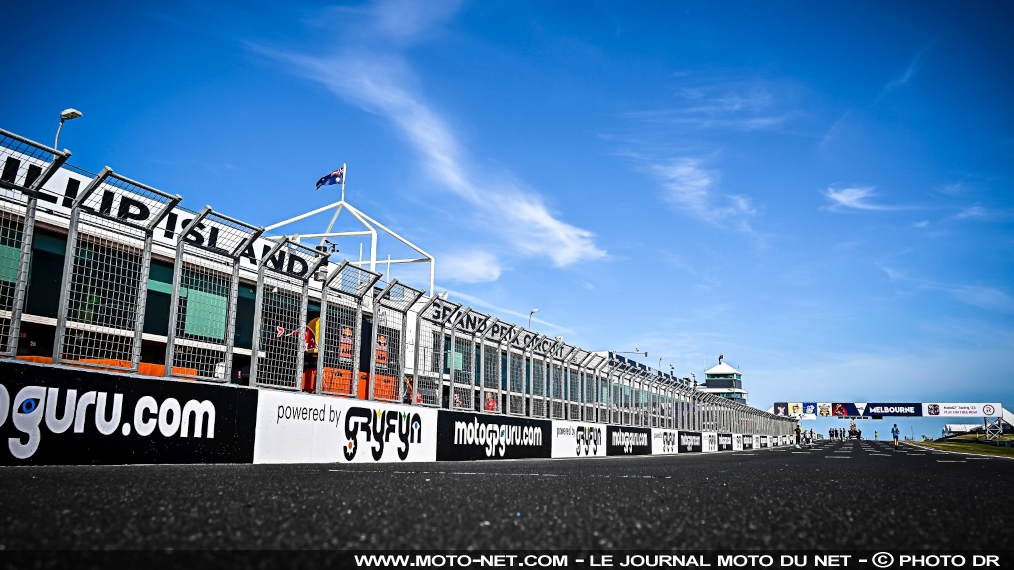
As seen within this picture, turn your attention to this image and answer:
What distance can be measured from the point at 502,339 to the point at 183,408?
894 centimetres

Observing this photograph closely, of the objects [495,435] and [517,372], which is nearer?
[495,435]

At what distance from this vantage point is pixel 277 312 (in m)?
10.0

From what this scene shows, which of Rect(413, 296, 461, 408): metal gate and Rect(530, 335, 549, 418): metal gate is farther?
Rect(530, 335, 549, 418): metal gate

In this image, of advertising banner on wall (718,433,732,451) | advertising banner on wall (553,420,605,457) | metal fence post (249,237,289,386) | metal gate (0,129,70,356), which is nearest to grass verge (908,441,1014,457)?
advertising banner on wall (718,433,732,451)

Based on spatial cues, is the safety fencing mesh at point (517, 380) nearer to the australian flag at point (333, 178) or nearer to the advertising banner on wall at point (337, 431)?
the advertising banner on wall at point (337, 431)

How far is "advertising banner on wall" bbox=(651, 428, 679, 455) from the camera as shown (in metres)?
26.5

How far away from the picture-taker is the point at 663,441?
2780 centimetres

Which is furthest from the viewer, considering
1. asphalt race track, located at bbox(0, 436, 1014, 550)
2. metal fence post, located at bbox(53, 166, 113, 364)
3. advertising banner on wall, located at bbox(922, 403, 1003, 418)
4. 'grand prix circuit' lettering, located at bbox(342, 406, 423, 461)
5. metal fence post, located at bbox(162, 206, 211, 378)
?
advertising banner on wall, located at bbox(922, 403, 1003, 418)

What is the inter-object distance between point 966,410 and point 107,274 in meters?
133

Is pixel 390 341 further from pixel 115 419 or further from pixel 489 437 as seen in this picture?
pixel 115 419

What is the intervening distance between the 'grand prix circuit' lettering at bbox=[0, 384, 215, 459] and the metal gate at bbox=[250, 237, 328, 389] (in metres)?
1.27

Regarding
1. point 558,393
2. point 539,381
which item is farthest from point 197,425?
point 558,393

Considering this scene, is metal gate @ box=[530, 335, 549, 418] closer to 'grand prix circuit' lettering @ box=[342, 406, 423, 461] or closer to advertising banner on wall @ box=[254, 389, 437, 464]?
advertising banner on wall @ box=[254, 389, 437, 464]

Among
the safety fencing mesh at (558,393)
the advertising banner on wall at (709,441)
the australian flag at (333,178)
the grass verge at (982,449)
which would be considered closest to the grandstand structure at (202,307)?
the safety fencing mesh at (558,393)
